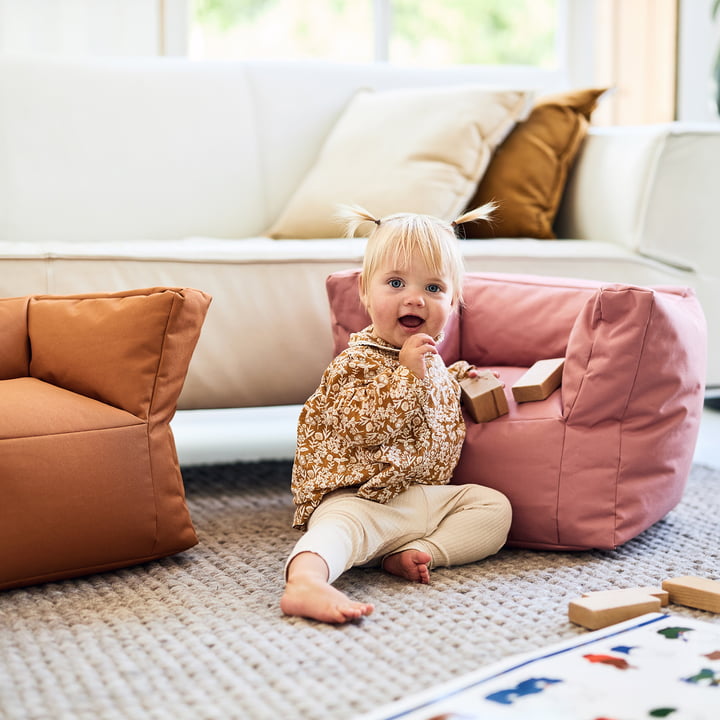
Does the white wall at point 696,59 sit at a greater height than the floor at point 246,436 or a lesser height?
greater

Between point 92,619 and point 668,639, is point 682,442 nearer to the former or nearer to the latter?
point 668,639

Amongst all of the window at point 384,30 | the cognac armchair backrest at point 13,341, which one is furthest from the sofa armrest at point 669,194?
the window at point 384,30

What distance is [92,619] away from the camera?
1101 mm

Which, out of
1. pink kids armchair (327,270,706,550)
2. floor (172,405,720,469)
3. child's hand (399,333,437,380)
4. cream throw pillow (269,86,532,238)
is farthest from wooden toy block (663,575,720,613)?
cream throw pillow (269,86,532,238)

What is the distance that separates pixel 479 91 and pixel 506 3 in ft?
6.00

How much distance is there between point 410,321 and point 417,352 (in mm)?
82

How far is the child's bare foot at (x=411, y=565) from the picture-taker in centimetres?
124

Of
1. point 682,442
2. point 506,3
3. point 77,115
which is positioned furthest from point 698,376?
point 506,3

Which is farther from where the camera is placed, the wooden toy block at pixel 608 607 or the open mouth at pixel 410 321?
the open mouth at pixel 410 321

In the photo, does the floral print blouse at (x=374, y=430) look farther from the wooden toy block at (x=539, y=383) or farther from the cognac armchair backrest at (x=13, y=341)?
the cognac armchair backrest at (x=13, y=341)

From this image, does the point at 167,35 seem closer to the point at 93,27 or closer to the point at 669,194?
the point at 93,27

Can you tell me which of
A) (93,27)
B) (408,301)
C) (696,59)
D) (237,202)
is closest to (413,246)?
(408,301)

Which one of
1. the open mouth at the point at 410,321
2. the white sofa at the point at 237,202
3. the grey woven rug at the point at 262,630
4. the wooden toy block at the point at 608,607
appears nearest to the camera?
the grey woven rug at the point at 262,630

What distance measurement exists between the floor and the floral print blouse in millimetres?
746
